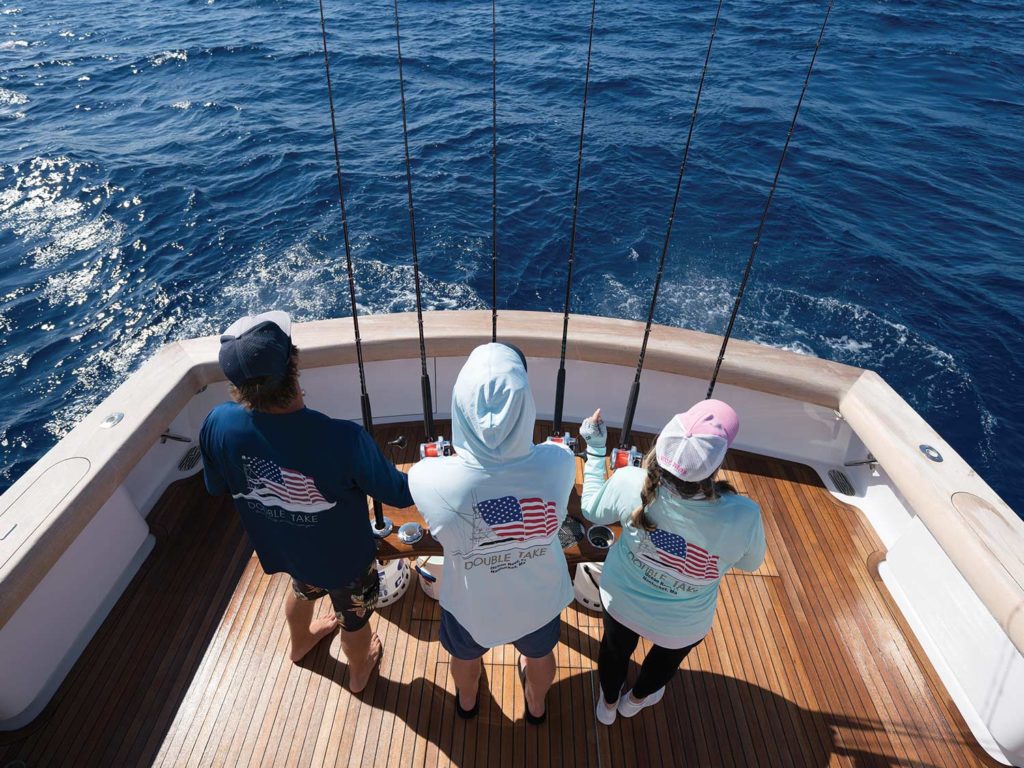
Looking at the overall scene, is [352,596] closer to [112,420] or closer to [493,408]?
[493,408]

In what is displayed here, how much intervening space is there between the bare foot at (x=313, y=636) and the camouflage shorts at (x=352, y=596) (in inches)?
14.9

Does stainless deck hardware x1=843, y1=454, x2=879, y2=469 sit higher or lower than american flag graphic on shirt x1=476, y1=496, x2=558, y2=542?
lower

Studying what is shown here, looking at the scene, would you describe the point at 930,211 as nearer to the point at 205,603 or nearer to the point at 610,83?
the point at 610,83

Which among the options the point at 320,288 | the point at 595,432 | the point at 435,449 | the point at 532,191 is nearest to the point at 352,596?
the point at 435,449

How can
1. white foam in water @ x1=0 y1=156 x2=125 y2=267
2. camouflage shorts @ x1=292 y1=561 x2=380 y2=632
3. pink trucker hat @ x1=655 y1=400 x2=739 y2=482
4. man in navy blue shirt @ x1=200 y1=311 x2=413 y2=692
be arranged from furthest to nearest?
white foam in water @ x1=0 y1=156 x2=125 y2=267 → camouflage shorts @ x1=292 y1=561 x2=380 y2=632 → man in navy blue shirt @ x1=200 y1=311 x2=413 y2=692 → pink trucker hat @ x1=655 y1=400 x2=739 y2=482

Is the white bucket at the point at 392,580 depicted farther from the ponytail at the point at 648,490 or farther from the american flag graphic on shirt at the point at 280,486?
the ponytail at the point at 648,490

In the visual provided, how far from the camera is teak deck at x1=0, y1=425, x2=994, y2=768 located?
7.80ft

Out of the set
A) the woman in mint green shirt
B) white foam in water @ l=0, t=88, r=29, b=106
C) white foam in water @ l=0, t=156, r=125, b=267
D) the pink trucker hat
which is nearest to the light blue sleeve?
the woman in mint green shirt

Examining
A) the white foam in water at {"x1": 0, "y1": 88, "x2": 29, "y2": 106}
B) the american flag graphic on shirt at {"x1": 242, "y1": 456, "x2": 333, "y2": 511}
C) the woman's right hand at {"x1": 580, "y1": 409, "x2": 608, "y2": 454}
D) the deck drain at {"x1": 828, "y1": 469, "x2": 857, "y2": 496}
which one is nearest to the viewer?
the american flag graphic on shirt at {"x1": 242, "y1": 456, "x2": 333, "y2": 511}

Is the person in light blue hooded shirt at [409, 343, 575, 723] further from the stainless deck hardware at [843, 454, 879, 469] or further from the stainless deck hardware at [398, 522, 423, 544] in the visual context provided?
the stainless deck hardware at [843, 454, 879, 469]

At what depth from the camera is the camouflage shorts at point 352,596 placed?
2.15m

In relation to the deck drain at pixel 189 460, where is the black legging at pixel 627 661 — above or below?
above

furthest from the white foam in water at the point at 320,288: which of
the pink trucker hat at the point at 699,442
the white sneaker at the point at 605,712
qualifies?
the pink trucker hat at the point at 699,442

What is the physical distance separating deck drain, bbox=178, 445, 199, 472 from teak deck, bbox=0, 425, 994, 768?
1.83 feet
